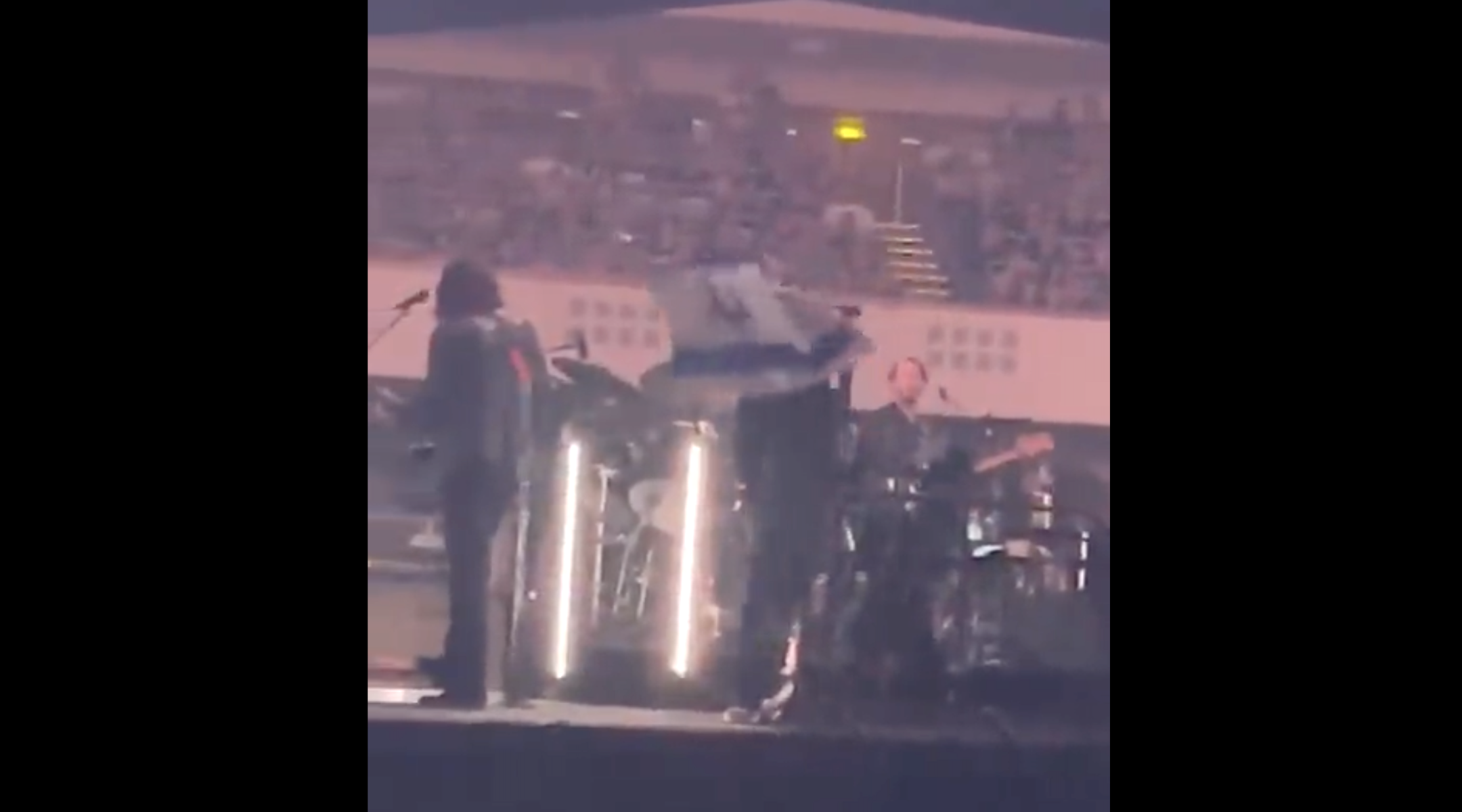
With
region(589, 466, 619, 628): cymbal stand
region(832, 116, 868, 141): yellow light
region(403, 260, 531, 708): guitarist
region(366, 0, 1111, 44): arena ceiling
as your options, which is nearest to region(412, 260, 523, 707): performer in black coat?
region(403, 260, 531, 708): guitarist

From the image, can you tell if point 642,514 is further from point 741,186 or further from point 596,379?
point 741,186

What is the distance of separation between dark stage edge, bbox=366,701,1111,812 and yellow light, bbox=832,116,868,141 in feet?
2.29

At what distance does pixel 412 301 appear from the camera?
1.65 meters

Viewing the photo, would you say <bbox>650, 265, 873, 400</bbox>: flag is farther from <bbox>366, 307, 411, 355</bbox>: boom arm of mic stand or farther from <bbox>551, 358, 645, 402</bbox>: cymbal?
<bbox>366, 307, 411, 355</bbox>: boom arm of mic stand

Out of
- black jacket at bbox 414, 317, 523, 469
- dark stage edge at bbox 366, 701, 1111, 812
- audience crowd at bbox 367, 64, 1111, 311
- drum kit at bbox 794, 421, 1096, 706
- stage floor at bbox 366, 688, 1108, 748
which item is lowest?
dark stage edge at bbox 366, 701, 1111, 812

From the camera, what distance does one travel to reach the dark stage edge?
1632 mm

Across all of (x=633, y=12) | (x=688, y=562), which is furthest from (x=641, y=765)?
(x=633, y=12)

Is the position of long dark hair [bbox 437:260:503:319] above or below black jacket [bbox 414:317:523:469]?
above

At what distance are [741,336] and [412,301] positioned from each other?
381 mm

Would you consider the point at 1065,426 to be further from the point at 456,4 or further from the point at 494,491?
the point at 456,4

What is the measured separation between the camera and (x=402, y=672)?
1.64 meters

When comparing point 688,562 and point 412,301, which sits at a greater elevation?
point 412,301

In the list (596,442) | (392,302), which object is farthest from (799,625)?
(392,302)

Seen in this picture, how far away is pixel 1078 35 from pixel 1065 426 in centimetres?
48
